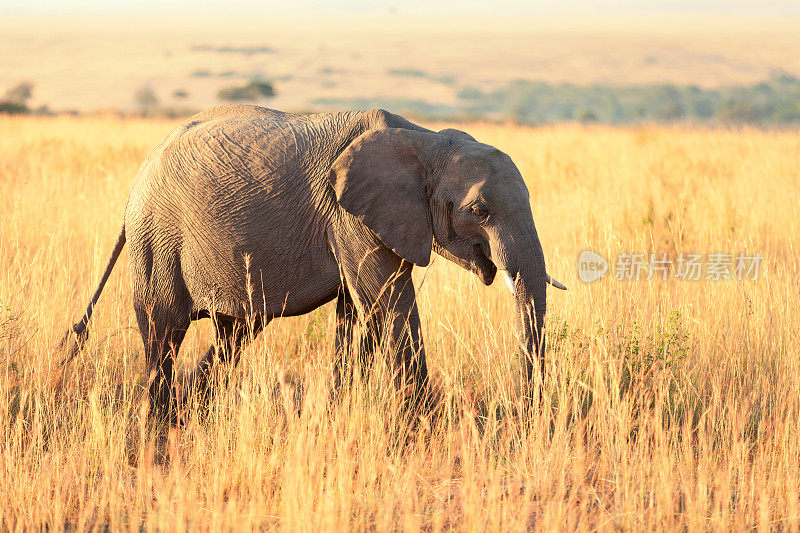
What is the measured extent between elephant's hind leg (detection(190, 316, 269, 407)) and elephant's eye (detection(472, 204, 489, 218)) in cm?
144

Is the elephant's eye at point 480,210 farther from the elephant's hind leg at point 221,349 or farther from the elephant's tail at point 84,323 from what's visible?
the elephant's tail at point 84,323

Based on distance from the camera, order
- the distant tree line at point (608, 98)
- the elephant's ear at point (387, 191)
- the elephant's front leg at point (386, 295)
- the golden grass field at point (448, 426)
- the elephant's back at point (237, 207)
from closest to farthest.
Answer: the golden grass field at point (448, 426)
the elephant's ear at point (387, 191)
the elephant's front leg at point (386, 295)
the elephant's back at point (237, 207)
the distant tree line at point (608, 98)

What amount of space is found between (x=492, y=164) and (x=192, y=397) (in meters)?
2.14

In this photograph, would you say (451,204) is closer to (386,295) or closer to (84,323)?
(386,295)

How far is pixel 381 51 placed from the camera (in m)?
118

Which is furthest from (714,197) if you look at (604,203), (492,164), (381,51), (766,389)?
(381,51)

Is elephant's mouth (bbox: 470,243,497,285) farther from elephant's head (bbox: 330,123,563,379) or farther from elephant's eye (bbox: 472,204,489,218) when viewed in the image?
elephant's eye (bbox: 472,204,489,218)

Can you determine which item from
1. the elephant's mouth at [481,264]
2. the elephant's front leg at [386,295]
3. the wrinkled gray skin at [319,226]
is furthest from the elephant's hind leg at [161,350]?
the elephant's mouth at [481,264]

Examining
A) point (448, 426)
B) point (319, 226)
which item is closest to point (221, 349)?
point (319, 226)

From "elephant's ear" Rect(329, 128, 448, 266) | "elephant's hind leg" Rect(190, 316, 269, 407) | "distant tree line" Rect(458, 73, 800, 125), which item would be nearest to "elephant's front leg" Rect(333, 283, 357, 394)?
"elephant's hind leg" Rect(190, 316, 269, 407)

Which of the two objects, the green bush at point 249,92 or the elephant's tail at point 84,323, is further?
the green bush at point 249,92

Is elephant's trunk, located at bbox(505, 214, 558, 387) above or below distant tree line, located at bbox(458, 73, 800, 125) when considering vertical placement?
above

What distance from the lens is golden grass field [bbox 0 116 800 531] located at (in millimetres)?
3707

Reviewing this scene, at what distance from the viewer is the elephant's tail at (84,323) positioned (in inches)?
195
